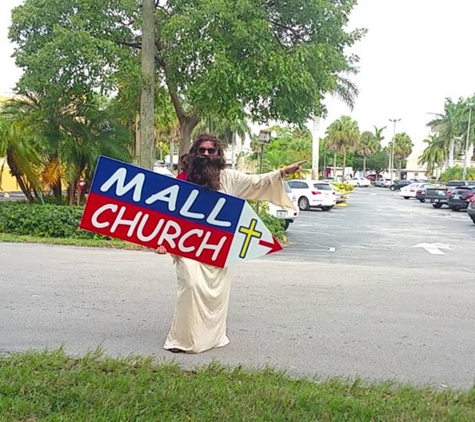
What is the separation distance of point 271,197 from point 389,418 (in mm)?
2222

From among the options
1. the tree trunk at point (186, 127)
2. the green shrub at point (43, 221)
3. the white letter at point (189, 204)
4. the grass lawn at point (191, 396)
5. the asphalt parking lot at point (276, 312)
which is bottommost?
the asphalt parking lot at point (276, 312)

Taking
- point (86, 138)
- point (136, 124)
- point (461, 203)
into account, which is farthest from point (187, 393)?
point (461, 203)

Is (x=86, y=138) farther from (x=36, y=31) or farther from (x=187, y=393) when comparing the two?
(x=187, y=393)

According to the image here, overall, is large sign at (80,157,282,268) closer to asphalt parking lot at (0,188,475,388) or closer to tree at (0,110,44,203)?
asphalt parking lot at (0,188,475,388)

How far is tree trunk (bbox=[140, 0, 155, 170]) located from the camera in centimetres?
1345

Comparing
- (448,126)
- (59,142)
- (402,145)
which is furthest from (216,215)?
(402,145)

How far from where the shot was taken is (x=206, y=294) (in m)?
4.81

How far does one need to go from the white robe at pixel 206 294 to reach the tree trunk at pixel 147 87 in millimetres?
8630

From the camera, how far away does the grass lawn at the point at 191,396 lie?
345cm

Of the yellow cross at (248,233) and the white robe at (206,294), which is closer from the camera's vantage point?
the white robe at (206,294)

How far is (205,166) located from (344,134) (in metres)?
67.2

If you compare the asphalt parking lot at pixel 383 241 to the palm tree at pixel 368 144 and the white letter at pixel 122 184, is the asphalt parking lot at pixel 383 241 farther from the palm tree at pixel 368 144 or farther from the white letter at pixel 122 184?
the palm tree at pixel 368 144

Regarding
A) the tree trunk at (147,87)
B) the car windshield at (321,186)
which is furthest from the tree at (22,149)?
the car windshield at (321,186)

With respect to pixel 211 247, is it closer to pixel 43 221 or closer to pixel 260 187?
pixel 260 187
